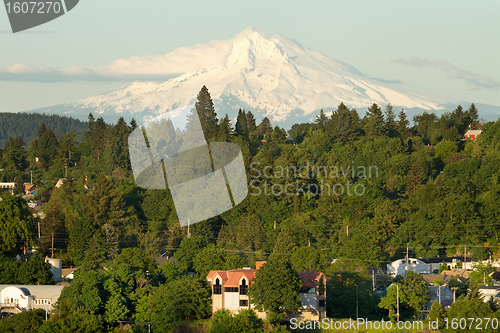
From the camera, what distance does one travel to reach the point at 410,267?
40844 millimetres

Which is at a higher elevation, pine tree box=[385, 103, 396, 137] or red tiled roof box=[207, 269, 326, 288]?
pine tree box=[385, 103, 396, 137]

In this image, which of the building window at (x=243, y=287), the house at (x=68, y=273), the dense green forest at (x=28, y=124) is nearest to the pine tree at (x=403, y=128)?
the house at (x=68, y=273)

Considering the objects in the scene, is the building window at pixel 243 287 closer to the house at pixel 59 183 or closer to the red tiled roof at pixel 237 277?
the red tiled roof at pixel 237 277

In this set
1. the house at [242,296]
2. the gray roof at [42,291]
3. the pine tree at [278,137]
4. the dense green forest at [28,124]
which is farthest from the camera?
the dense green forest at [28,124]

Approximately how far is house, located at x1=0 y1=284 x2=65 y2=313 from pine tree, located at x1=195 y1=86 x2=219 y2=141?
29.6 metres

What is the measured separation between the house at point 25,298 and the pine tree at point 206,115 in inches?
1165

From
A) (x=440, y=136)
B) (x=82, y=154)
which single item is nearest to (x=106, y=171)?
(x=82, y=154)

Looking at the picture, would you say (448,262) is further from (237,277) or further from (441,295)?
(237,277)

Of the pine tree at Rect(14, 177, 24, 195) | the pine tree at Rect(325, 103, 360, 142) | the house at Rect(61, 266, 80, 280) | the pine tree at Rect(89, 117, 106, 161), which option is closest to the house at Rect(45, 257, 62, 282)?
the house at Rect(61, 266, 80, 280)

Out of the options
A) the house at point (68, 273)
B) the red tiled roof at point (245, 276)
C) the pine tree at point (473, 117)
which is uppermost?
the pine tree at point (473, 117)

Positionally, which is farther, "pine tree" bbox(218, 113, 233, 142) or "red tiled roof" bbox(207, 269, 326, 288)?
"pine tree" bbox(218, 113, 233, 142)

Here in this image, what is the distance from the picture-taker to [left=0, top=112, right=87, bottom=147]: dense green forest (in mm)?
175500

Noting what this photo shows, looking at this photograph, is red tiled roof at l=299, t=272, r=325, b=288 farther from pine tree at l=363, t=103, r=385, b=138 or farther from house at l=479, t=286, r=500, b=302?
pine tree at l=363, t=103, r=385, b=138

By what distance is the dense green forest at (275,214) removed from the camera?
29859mm
